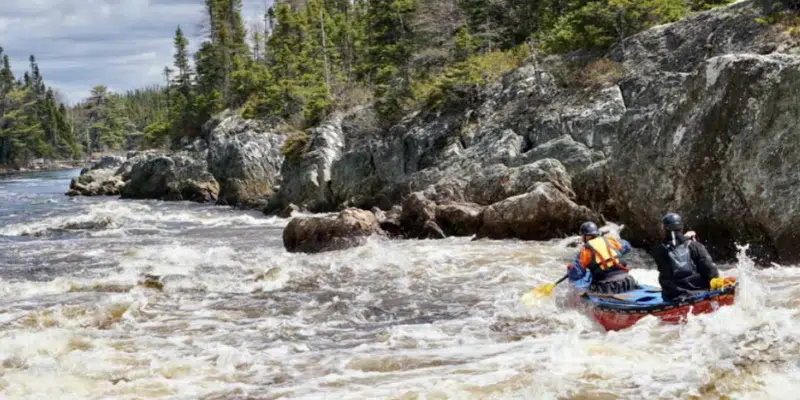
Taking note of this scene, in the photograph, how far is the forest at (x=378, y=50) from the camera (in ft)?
88.2

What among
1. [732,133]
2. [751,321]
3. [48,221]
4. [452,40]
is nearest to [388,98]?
[452,40]

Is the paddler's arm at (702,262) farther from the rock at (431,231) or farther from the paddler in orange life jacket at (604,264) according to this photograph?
the rock at (431,231)

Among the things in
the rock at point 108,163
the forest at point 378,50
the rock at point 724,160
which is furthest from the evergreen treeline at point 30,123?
the rock at point 724,160

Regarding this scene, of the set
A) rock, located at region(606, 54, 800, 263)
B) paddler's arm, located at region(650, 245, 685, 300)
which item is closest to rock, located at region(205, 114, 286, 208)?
rock, located at region(606, 54, 800, 263)

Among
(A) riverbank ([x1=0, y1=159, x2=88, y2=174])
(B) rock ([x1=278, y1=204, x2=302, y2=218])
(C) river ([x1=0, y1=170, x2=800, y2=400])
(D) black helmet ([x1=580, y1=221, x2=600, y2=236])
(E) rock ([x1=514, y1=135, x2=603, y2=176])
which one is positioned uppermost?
(A) riverbank ([x1=0, y1=159, x2=88, y2=174])

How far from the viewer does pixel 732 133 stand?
12797 millimetres

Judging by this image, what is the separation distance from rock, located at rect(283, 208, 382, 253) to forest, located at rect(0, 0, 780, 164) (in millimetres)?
11921

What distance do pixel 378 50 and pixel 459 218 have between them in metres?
20.8

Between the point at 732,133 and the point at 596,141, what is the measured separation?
915 cm

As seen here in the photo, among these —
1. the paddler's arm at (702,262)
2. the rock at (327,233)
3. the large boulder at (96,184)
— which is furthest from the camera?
the large boulder at (96,184)

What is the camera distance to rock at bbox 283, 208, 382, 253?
58.5 feet

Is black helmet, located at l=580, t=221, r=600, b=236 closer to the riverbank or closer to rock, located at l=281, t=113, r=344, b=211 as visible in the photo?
rock, located at l=281, t=113, r=344, b=211

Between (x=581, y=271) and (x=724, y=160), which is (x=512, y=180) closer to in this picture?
(x=724, y=160)

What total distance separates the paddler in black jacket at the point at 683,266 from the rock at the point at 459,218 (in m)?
9.92
